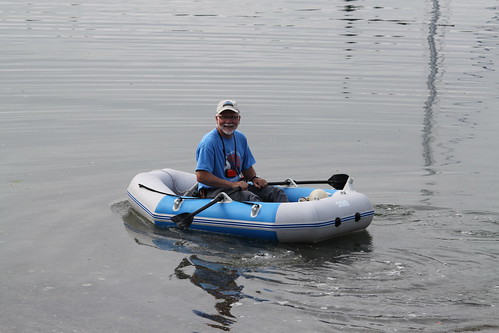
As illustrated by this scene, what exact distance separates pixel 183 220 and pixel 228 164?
0.82m

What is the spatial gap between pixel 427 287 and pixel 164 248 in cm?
268

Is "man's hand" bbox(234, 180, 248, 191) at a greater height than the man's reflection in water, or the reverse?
"man's hand" bbox(234, 180, 248, 191)

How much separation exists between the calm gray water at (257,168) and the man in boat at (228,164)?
22.1 inches

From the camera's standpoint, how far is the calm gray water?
23.2 feet

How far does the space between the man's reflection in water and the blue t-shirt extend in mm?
1155

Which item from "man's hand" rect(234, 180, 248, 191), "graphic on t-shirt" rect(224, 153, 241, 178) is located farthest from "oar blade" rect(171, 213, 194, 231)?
"graphic on t-shirt" rect(224, 153, 241, 178)

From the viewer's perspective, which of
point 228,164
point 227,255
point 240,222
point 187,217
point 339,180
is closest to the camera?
point 227,255

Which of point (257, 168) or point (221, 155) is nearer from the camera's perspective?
point (221, 155)

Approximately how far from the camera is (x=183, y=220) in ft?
29.3

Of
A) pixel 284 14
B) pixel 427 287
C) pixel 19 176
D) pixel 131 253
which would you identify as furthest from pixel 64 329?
pixel 284 14

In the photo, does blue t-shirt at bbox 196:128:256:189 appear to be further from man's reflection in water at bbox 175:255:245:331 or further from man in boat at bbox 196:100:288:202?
man's reflection in water at bbox 175:255:245:331

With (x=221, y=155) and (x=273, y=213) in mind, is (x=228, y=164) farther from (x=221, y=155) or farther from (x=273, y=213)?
(x=273, y=213)

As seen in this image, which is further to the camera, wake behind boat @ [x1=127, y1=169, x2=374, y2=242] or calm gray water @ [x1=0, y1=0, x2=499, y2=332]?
wake behind boat @ [x1=127, y1=169, x2=374, y2=242]

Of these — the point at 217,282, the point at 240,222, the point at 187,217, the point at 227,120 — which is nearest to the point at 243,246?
the point at 240,222
